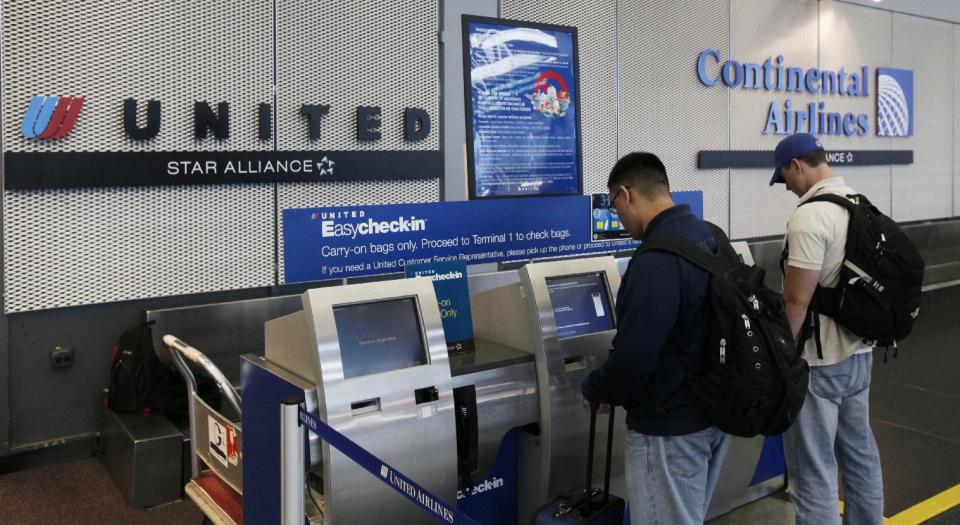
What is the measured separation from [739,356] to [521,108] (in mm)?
1673

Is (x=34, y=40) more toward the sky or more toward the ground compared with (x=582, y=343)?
more toward the sky

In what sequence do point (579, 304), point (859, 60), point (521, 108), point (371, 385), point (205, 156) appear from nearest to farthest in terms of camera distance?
1. point (371, 385)
2. point (579, 304)
3. point (521, 108)
4. point (205, 156)
5. point (859, 60)

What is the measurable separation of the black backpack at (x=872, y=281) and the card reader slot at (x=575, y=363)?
0.80 metres

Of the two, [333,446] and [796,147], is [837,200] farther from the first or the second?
[333,446]

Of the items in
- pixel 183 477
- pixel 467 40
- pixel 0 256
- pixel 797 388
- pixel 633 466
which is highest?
pixel 467 40

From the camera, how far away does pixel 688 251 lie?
7.41 ft

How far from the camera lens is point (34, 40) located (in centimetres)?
425

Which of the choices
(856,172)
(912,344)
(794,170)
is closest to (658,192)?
(794,170)

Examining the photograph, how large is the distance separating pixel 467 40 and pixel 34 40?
245cm

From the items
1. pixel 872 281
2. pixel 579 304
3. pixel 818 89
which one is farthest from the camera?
pixel 818 89

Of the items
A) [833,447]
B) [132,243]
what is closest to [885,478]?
[833,447]

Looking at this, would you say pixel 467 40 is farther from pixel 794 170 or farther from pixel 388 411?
pixel 388 411

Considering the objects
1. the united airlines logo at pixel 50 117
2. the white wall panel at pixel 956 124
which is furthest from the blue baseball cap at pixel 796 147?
the white wall panel at pixel 956 124

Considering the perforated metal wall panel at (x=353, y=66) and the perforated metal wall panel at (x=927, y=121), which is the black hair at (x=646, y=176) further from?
the perforated metal wall panel at (x=927, y=121)
